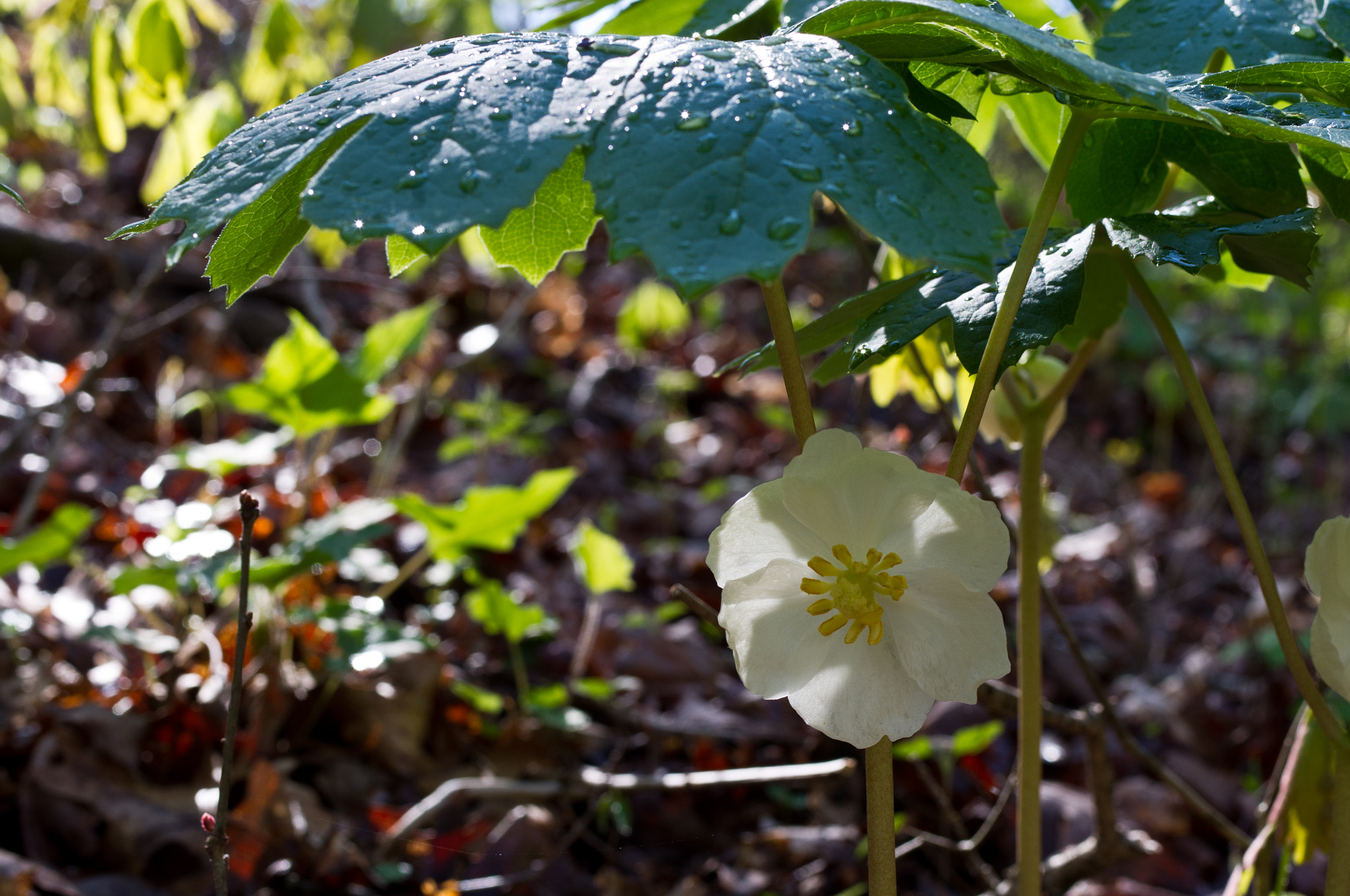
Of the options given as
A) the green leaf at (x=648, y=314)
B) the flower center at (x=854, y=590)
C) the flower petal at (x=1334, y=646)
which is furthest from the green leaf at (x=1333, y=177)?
the green leaf at (x=648, y=314)

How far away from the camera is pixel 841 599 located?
470 mm

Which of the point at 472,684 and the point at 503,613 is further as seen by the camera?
the point at 472,684

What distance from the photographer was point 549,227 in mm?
460

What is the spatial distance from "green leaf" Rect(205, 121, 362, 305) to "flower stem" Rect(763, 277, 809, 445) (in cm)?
22

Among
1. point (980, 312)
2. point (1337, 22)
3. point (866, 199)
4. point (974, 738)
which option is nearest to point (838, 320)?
point (980, 312)

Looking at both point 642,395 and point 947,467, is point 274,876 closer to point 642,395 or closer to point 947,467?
point 947,467

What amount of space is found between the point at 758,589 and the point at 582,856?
2.54 feet

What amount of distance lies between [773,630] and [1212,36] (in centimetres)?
46

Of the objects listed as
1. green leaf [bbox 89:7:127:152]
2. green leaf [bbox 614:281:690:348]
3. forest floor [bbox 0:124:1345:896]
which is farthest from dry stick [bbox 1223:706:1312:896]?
green leaf [bbox 614:281:690:348]

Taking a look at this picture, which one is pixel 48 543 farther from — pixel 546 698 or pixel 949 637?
pixel 949 637

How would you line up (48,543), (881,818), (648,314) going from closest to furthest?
1. (881,818)
2. (48,543)
3. (648,314)

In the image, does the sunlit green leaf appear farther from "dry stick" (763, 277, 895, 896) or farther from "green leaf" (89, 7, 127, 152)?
"green leaf" (89, 7, 127, 152)

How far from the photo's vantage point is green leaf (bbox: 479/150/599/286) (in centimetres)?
45

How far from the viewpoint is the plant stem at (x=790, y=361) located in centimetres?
45
